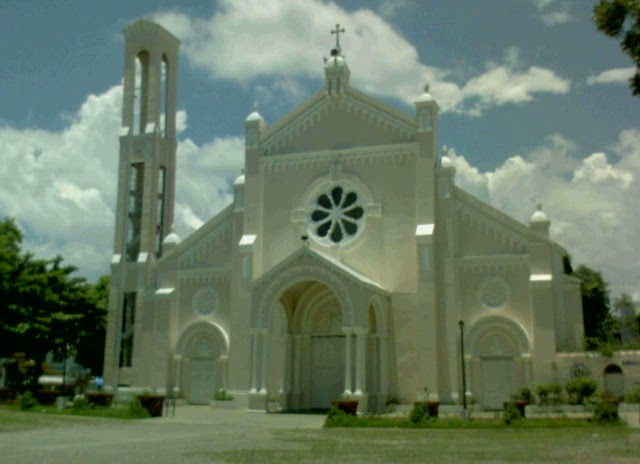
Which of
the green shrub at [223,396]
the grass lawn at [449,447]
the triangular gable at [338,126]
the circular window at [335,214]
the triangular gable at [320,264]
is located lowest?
the grass lawn at [449,447]

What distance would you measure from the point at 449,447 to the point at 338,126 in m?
21.9

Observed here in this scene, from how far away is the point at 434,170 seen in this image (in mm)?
34750

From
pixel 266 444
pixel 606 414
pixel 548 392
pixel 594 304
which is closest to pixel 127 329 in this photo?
pixel 548 392

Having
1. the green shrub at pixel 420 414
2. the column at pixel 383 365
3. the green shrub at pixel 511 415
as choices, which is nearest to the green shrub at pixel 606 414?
the green shrub at pixel 511 415

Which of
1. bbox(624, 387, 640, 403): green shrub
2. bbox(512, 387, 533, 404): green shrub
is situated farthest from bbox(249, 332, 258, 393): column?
bbox(624, 387, 640, 403): green shrub

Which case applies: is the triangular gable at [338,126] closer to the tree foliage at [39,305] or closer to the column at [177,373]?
the column at [177,373]

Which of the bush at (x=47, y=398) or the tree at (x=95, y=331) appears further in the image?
the tree at (x=95, y=331)

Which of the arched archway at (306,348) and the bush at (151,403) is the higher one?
the arched archway at (306,348)

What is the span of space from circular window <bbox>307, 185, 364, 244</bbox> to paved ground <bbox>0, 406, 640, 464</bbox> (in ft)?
38.6

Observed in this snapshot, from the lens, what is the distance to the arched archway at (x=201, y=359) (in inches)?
1469

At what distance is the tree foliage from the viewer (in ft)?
126

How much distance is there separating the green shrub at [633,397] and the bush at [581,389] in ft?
4.28

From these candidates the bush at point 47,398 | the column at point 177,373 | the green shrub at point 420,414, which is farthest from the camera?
the column at point 177,373

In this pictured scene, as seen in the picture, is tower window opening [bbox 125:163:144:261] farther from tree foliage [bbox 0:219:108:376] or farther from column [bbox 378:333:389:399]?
column [bbox 378:333:389:399]
